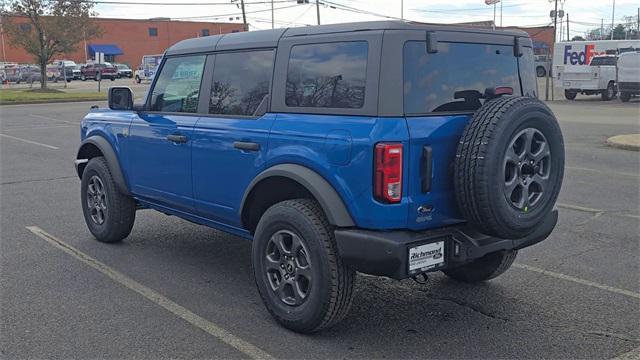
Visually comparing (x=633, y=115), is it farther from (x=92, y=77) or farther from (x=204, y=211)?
(x=92, y=77)

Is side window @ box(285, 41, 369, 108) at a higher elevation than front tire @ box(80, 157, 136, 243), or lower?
higher

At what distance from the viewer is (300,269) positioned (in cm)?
407

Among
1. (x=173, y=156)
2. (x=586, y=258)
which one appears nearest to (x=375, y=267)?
(x=173, y=156)

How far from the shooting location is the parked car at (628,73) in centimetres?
2614

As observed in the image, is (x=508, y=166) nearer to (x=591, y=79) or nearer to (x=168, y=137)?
(x=168, y=137)

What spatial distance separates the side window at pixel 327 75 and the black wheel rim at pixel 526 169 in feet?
3.11

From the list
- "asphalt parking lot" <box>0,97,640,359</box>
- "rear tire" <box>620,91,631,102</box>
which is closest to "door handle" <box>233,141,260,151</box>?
"asphalt parking lot" <box>0,97,640,359</box>

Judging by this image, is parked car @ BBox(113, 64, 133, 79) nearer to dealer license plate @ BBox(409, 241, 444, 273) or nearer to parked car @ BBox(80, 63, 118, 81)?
parked car @ BBox(80, 63, 118, 81)

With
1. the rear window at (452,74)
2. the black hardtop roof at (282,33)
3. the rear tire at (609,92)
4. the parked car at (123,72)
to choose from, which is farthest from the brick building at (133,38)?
the rear window at (452,74)

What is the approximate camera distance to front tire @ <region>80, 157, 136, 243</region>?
240 inches

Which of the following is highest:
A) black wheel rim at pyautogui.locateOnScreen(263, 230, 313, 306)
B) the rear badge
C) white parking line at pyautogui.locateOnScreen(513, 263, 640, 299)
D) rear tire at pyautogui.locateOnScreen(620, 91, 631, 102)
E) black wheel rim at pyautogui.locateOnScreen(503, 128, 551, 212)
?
rear tire at pyautogui.locateOnScreen(620, 91, 631, 102)

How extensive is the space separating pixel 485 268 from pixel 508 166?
1.43 m

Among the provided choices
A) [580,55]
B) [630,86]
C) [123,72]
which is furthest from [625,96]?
[123,72]

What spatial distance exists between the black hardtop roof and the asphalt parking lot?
184 cm
